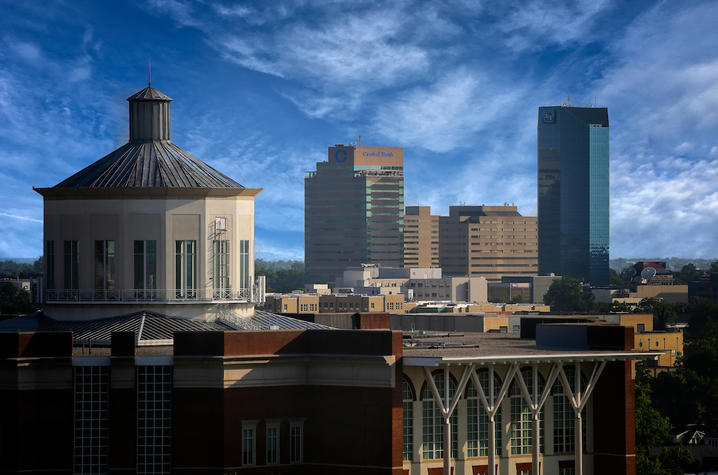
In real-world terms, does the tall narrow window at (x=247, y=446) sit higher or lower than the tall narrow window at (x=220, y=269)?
lower

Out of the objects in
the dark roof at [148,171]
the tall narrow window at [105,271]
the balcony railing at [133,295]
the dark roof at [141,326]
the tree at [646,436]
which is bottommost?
the tree at [646,436]

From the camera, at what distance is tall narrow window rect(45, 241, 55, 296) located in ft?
253

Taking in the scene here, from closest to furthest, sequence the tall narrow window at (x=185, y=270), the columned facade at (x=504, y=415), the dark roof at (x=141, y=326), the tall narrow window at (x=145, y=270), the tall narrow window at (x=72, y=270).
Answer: the columned facade at (x=504, y=415), the dark roof at (x=141, y=326), the tall narrow window at (x=145, y=270), the tall narrow window at (x=185, y=270), the tall narrow window at (x=72, y=270)

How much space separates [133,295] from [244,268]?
24.0 ft

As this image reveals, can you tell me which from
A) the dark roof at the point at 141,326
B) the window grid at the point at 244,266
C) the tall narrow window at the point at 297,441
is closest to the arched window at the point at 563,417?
the tall narrow window at the point at 297,441

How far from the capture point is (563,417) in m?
76.7

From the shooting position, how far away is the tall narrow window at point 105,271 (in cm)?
7588

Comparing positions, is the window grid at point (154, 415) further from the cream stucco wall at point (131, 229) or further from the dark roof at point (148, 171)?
the dark roof at point (148, 171)

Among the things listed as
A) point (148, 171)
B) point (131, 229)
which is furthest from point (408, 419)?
point (148, 171)

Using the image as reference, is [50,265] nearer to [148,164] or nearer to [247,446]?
[148,164]

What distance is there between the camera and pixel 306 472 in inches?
2746

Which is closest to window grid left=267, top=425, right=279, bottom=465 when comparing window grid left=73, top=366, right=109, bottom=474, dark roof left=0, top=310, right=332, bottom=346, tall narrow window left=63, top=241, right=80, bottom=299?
dark roof left=0, top=310, right=332, bottom=346

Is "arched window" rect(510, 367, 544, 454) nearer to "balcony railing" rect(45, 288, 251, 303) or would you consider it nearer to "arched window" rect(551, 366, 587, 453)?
"arched window" rect(551, 366, 587, 453)

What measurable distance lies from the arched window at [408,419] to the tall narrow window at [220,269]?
13.2 metres
